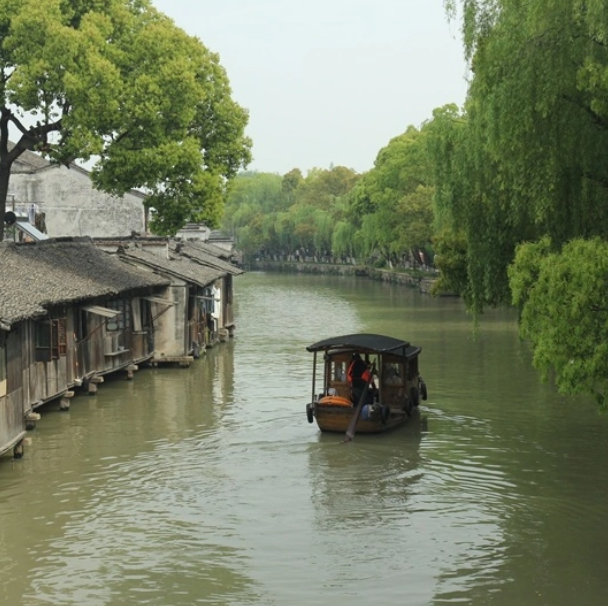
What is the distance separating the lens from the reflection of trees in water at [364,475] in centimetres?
1925

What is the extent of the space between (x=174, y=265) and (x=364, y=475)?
19931 mm

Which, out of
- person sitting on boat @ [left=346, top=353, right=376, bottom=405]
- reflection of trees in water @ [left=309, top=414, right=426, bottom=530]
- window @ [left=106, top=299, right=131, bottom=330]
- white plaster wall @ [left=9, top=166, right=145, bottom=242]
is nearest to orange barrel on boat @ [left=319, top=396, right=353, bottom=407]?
person sitting on boat @ [left=346, top=353, right=376, bottom=405]

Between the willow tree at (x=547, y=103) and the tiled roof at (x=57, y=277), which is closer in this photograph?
Result: the willow tree at (x=547, y=103)

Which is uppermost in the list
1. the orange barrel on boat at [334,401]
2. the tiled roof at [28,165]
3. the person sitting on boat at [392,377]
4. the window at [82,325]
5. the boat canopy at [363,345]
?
the tiled roof at [28,165]

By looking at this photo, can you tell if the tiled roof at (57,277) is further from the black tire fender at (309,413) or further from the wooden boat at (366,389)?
the wooden boat at (366,389)

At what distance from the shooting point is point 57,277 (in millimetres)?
29469

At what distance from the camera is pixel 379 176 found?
312 feet

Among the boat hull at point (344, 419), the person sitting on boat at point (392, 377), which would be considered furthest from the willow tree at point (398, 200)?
the boat hull at point (344, 419)

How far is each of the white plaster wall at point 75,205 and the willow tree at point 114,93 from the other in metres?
14.8

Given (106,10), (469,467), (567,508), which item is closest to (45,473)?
(469,467)

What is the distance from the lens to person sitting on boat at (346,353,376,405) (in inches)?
1016

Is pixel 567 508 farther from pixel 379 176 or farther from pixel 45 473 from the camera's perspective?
pixel 379 176

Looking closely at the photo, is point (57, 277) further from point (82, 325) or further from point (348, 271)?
point (348, 271)

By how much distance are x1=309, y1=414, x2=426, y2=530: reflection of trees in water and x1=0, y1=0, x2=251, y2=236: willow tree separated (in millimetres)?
16005
